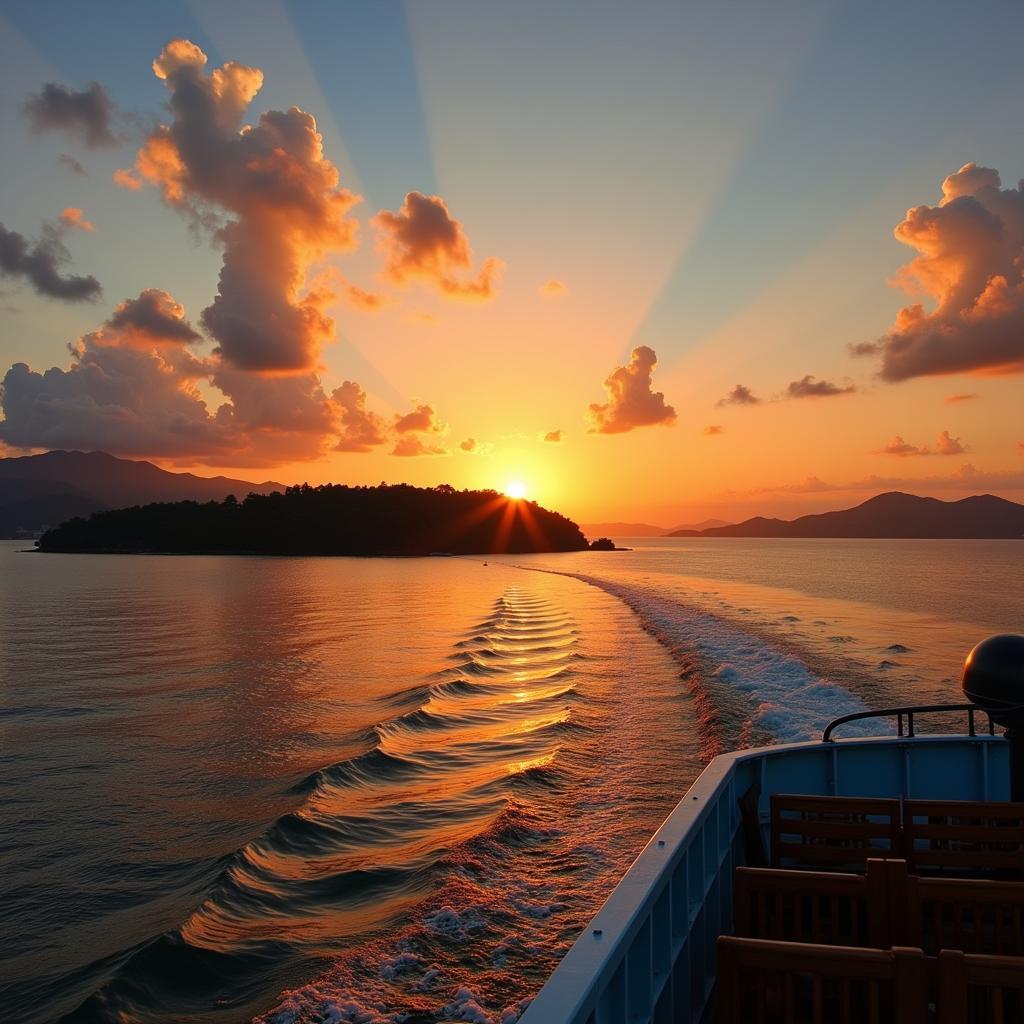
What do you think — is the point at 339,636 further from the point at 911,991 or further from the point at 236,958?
the point at 911,991

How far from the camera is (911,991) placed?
347 centimetres

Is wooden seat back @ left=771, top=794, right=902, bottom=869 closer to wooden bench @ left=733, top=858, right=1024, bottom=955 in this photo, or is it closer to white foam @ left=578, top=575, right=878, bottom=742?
wooden bench @ left=733, top=858, right=1024, bottom=955

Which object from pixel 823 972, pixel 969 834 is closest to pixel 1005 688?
pixel 969 834

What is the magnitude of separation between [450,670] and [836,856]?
2311cm

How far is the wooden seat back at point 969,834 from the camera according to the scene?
242 inches

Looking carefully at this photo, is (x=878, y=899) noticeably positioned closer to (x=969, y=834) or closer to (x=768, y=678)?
(x=969, y=834)

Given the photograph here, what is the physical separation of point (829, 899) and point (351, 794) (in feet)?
35.7

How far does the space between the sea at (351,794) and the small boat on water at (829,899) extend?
316cm

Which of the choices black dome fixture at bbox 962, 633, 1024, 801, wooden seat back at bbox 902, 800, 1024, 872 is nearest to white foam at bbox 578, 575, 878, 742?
black dome fixture at bbox 962, 633, 1024, 801

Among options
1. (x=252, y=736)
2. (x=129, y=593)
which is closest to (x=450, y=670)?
(x=252, y=736)

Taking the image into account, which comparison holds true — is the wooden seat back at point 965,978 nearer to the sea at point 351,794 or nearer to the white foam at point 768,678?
the sea at point 351,794

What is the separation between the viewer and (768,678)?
86.6 feet

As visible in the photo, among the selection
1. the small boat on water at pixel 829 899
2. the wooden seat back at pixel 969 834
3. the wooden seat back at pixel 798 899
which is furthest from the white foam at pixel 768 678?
the wooden seat back at pixel 798 899

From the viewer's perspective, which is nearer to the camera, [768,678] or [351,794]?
[351,794]
